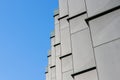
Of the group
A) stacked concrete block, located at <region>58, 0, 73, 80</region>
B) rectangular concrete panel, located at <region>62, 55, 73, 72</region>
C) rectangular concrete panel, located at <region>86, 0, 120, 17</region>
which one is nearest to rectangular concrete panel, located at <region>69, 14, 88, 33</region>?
rectangular concrete panel, located at <region>86, 0, 120, 17</region>

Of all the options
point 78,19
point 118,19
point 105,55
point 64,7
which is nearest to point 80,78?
point 105,55

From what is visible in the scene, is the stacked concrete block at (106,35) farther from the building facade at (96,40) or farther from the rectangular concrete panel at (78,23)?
the rectangular concrete panel at (78,23)

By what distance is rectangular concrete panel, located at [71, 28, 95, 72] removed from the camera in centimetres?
715

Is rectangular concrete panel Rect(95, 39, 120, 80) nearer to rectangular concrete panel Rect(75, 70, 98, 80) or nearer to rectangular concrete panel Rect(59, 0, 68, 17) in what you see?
rectangular concrete panel Rect(75, 70, 98, 80)

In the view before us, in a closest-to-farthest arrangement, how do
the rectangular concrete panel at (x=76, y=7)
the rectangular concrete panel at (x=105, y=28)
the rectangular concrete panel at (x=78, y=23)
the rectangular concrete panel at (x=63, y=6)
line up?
1. the rectangular concrete panel at (x=105, y=28)
2. the rectangular concrete panel at (x=78, y=23)
3. the rectangular concrete panel at (x=76, y=7)
4. the rectangular concrete panel at (x=63, y=6)

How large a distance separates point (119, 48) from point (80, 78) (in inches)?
67.4

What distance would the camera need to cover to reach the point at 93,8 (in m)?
7.28

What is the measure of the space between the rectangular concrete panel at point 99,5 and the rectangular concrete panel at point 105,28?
291 mm

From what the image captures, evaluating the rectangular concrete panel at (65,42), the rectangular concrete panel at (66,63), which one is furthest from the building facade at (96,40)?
the rectangular concrete panel at (65,42)

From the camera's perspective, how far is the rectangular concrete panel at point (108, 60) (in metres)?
5.53

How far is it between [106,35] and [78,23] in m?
2.66

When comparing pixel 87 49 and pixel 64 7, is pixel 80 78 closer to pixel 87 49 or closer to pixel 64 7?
pixel 87 49

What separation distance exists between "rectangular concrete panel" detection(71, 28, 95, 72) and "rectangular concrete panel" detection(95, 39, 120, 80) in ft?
2.98

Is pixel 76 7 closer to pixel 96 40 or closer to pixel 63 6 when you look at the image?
pixel 96 40
